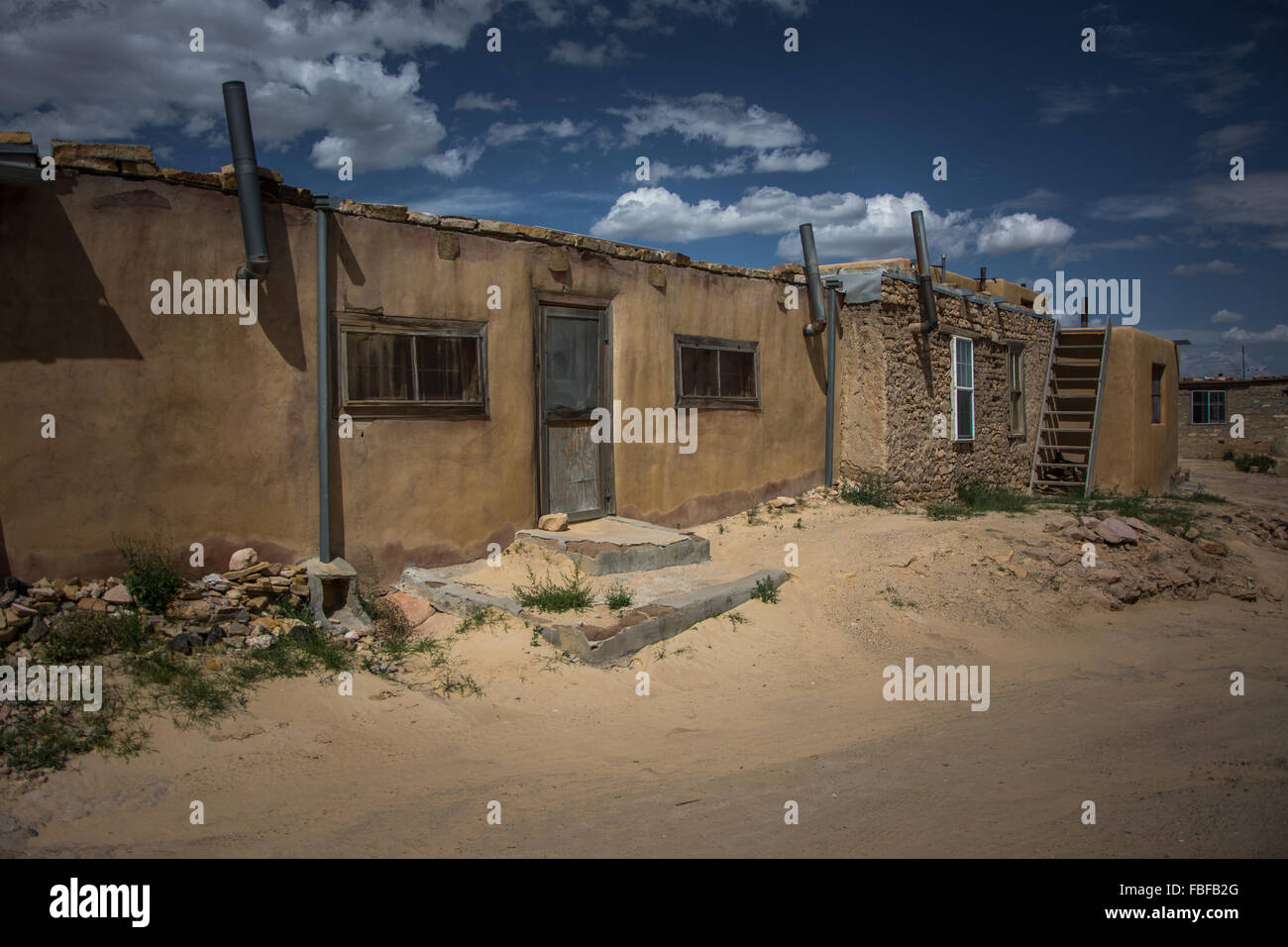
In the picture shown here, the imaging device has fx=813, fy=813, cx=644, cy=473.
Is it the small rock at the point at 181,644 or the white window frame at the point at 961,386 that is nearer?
the small rock at the point at 181,644

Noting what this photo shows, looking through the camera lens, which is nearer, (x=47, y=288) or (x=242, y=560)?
(x=47, y=288)

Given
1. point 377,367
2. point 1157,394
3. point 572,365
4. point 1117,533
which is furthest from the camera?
point 1157,394

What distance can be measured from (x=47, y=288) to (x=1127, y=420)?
1526cm

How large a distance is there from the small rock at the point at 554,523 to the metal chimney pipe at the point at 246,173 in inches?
133

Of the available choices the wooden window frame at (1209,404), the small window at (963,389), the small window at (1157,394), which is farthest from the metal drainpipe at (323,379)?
the wooden window frame at (1209,404)

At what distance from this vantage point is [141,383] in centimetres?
581

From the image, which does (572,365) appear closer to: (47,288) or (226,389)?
(226,389)

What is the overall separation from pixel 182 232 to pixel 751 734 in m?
5.32

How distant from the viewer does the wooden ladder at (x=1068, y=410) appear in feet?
48.9

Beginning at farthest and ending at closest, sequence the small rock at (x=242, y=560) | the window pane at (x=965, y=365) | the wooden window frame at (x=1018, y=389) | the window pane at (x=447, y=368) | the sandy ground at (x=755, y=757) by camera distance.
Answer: the wooden window frame at (x=1018, y=389) < the window pane at (x=965, y=365) < the window pane at (x=447, y=368) < the small rock at (x=242, y=560) < the sandy ground at (x=755, y=757)

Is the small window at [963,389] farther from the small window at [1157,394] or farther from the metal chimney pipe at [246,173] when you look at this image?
the metal chimney pipe at [246,173]

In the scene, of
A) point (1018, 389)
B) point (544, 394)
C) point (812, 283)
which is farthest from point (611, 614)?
point (1018, 389)

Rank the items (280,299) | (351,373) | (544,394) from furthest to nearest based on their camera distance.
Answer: (544,394), (351,373), (280,299)

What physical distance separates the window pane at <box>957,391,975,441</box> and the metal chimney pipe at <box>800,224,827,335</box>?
357 cm
